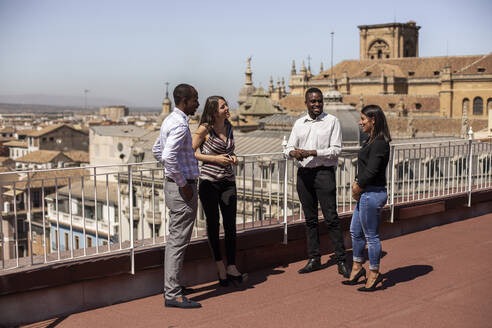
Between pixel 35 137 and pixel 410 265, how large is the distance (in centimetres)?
9545

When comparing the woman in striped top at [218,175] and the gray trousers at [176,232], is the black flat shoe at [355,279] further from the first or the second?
the gray trousers at [176,232]

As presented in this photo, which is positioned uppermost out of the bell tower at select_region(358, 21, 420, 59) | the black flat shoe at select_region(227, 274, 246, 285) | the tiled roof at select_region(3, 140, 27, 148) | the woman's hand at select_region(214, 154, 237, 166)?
the bell tower at select_region(358, 21, 420, 59)

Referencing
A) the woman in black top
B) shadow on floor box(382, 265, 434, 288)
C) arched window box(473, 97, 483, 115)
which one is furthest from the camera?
arched window box(473, 97, 483, 115)

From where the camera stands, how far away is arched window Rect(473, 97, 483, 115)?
6669 cm

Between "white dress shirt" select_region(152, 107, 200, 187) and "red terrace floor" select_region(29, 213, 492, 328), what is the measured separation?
3.84ft

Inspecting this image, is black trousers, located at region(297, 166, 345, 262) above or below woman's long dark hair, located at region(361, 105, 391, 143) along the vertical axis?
below

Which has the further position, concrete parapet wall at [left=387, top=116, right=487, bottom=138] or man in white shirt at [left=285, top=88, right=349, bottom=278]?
concrete parapet wall at [left=387, top=116, right=487, bottom=138]

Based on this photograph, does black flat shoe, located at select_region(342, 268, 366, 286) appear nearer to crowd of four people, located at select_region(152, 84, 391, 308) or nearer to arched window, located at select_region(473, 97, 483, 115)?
crowd of four people, located at select_region(152, 84, 391, 308)

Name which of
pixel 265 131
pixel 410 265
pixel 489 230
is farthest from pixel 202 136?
pixel 265 131

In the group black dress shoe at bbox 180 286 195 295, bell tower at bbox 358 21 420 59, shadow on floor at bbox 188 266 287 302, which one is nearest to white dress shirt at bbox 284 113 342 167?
shadow on floor at bbox 188 266 287 302

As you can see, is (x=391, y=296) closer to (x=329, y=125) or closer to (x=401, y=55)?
(x=329, y=125)

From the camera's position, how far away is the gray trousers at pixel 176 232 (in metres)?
5.31

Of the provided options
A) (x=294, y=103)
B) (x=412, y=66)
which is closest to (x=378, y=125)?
(x=294, y=103)

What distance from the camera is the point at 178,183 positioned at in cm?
513
